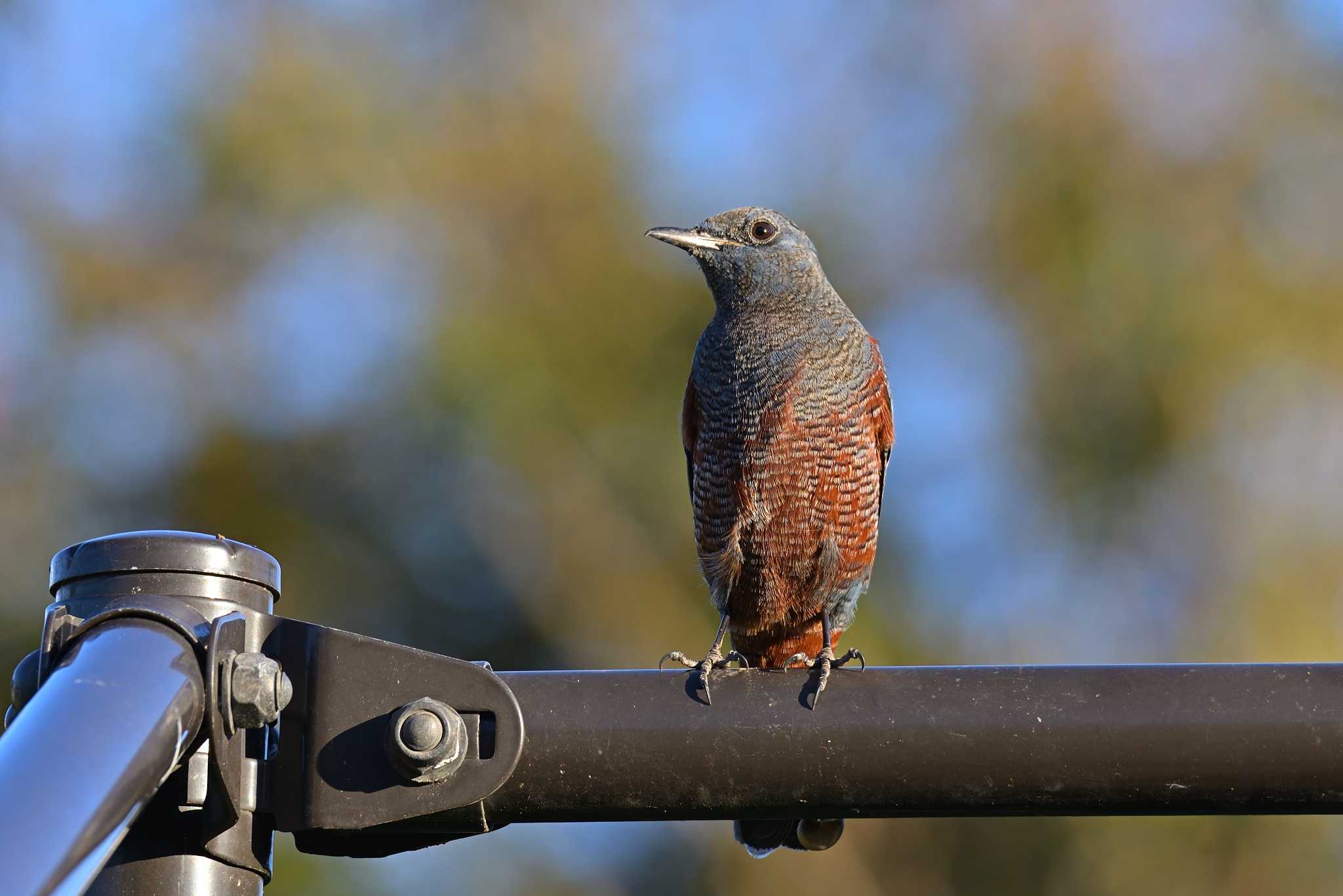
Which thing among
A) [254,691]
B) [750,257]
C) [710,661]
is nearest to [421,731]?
[254,691]

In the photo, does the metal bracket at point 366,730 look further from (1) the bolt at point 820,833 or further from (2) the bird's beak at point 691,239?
(2) the bird's beak at point 691,239

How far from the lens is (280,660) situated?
196cm

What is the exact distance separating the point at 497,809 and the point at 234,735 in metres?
0.39

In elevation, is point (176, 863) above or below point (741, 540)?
below

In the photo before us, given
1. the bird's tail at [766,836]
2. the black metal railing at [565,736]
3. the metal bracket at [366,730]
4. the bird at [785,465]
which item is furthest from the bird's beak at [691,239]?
the metal bracket at [366,730]

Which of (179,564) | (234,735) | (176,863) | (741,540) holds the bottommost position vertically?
(176,863)

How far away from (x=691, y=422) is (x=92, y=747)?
13.0ft

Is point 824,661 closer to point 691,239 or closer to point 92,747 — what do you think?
point 92,747

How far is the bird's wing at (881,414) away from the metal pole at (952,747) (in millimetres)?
3107

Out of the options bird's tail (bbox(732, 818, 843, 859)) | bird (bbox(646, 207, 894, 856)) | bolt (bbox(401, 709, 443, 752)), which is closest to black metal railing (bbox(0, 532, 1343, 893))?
bolt (bbox(401, 709, 443, 752))

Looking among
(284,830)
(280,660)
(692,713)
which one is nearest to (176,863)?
(284,830)

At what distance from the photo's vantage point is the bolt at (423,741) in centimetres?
189

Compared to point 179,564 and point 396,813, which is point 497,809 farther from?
point 179,564

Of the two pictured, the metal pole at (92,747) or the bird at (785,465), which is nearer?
the metal pole at (92,747)
